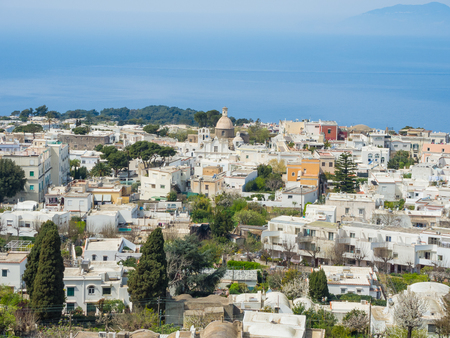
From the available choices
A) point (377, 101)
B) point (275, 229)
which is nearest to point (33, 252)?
point (275, 229)

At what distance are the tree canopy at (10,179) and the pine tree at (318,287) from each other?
15.8m

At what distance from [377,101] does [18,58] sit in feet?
392

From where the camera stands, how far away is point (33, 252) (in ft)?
56.0

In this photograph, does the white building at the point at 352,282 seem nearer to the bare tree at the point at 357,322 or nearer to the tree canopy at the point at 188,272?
the bare tree at the point at 357,322

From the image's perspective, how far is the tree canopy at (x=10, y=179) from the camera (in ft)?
95.2

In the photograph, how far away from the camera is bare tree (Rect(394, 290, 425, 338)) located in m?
14.7

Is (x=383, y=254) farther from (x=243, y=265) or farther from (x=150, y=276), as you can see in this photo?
(x=150, y=276)

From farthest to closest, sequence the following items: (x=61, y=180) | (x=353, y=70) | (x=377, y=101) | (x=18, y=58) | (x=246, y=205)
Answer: (x=18, y=58) < (x=353, y=70) < (x=377, y=101) < (x=61, y=180) < (x=246, y=205)

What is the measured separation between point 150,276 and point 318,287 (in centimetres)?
478

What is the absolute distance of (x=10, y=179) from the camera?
95.6 feet

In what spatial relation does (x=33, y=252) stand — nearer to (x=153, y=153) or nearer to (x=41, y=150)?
(x=41, y=150)

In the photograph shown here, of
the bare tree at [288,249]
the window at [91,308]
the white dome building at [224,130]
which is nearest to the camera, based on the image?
the window at [91,308]

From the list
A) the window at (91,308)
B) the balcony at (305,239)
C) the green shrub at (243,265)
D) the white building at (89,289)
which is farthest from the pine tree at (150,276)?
the balcony at (305,239)

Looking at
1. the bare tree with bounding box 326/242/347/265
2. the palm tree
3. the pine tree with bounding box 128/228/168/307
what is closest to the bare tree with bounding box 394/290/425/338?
the pine tree with bounding box 128/228/168/307
